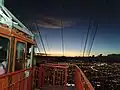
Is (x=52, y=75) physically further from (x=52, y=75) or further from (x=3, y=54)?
(x=3, y=54)

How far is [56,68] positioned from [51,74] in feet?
1.92

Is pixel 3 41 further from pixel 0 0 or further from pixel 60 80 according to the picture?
pixel 60 80

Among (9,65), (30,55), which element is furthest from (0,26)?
(30,55)

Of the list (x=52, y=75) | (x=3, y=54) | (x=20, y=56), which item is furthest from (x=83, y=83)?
(x=52, y=75)

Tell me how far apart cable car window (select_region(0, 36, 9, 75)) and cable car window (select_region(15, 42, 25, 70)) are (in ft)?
2.61

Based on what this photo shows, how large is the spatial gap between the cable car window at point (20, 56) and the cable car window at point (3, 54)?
0.80 meters

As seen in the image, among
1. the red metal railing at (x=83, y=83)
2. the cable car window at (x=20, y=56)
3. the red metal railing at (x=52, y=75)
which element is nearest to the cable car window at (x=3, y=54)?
the cable car window at (x=20, y=56)

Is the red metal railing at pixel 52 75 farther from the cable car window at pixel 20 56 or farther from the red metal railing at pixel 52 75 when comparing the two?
the cable car window at pixel 20 56

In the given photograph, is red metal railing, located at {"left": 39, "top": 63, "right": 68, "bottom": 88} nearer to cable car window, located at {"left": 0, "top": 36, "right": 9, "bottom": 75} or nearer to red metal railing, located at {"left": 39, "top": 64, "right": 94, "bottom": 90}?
red metal railing, located at {"left": 39, "top": 64, "right": 94, "bottom": 90}

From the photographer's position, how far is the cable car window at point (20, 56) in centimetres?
686

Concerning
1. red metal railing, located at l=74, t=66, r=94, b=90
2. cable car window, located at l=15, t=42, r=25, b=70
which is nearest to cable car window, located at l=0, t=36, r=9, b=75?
cable car window, located at l=15, t=42, r=25, b=70

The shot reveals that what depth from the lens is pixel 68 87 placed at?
473 inches

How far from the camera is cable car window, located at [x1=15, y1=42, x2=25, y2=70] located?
6.86 m

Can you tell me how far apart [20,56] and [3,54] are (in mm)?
1541
